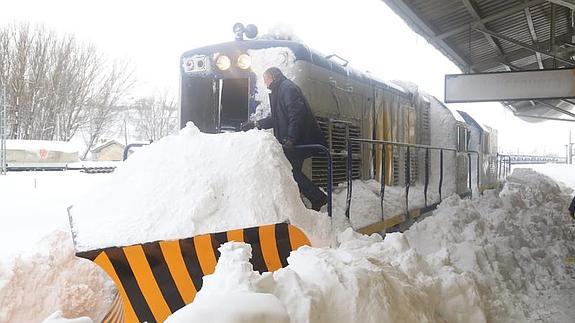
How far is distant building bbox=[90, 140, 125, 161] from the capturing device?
34778 mm

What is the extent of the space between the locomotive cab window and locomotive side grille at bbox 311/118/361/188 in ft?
2.76

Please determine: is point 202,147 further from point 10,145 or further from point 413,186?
point 10,145

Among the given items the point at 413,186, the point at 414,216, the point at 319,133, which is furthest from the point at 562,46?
the point at 319,133

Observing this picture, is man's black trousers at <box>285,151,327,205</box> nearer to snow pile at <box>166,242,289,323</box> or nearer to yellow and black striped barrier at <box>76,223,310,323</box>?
yellow and black striped barrier at <box>76,223,310,323</box>

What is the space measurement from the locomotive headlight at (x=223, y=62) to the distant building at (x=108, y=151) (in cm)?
3166

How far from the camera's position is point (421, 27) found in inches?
361

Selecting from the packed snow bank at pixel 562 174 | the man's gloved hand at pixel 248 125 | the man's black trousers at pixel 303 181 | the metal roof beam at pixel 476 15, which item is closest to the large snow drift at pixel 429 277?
the man's black trousers at pixel 303 181

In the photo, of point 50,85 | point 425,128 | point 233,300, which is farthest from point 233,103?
point 50,85

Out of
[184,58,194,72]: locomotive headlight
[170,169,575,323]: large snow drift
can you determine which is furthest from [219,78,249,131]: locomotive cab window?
[170,169,575,323]: large snow drift

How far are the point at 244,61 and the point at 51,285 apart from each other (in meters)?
2.70

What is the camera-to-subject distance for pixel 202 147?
3.63 meters

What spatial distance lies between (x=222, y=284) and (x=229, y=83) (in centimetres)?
331

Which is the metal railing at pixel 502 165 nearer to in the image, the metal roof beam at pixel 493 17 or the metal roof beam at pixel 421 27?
the metal roof beam at pixel 421 27

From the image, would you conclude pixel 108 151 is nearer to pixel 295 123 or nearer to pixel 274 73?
pixel 274 73
